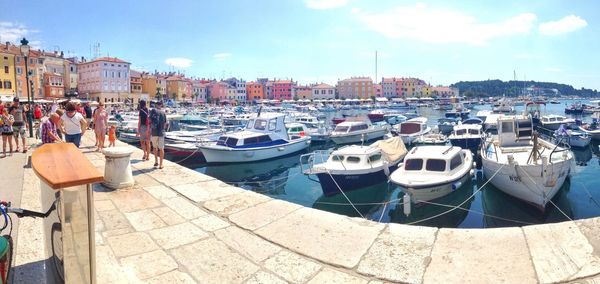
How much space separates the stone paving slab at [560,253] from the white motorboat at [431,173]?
28.0ft

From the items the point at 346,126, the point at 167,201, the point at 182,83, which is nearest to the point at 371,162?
the point at 167,201

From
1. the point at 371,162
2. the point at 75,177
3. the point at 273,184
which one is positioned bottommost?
the point at 273,184

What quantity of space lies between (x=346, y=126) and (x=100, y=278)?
102 ft

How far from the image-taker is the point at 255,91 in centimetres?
14988

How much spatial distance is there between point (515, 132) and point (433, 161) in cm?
744

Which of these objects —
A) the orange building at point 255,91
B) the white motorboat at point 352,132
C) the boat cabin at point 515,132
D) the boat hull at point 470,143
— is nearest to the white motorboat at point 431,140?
the boat hull at point 470,143

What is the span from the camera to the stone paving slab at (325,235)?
14.7 ft

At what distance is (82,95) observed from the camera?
103875mm

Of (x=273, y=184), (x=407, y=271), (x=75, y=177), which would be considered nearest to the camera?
(x=75, y=177)

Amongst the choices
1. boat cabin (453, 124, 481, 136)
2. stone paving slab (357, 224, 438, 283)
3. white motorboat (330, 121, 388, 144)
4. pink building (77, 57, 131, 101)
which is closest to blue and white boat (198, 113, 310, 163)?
white motorboat (330, 121, 388, 144)

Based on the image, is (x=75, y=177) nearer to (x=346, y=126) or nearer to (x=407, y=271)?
(x=407, y=271)

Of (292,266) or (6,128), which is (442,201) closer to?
(292,266)

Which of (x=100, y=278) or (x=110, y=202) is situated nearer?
(x=100, y=278)

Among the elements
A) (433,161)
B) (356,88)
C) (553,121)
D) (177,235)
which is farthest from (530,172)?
(356,88)
